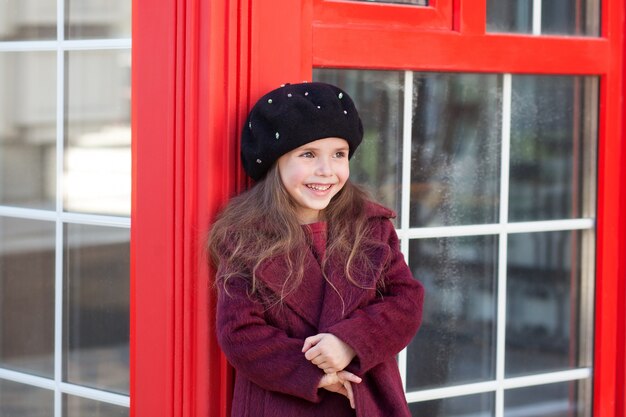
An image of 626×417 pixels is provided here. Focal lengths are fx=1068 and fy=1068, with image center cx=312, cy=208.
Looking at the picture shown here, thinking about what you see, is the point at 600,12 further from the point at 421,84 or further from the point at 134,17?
the point at 134,17

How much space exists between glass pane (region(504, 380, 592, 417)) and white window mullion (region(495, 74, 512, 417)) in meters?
0.04

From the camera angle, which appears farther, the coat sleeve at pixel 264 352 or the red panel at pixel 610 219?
the red panel at pixel 610 219

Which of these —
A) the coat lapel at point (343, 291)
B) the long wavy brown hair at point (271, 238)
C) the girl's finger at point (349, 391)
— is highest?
the long wavy brown hair at point (271, 238)

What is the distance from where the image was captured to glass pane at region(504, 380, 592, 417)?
2.79 meters

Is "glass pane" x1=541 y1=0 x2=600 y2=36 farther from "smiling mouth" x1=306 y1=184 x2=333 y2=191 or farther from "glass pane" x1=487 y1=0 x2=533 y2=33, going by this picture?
"smiling mouth" x1=306 y1=184 x2=333 y2=191

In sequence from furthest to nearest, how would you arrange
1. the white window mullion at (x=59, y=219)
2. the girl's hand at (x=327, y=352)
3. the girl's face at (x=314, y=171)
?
the white window mullion at (x=59, y=219) → the girl's face at (x=314, y=171) → the girl's hand at (x=327, y=352)

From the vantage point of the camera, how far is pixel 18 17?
2.57m

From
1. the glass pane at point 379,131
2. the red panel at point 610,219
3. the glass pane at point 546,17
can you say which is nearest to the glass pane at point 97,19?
the glass pane at point 379,131

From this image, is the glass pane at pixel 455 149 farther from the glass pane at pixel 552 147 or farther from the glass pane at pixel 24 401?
the glass pane at pixel 24 401

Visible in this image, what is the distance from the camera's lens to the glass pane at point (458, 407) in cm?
264

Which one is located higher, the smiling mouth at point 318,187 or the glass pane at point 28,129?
the glass pane at point 28,129

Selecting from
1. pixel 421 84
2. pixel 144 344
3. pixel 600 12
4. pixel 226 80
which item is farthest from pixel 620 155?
pixel 144 344

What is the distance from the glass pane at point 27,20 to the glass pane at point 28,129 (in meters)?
0.04

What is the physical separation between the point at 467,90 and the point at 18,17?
3.63 feet
